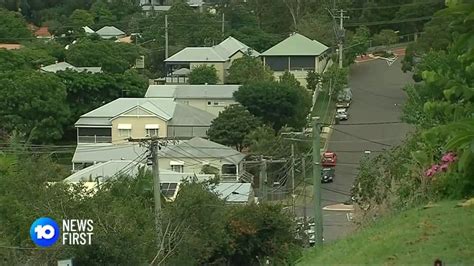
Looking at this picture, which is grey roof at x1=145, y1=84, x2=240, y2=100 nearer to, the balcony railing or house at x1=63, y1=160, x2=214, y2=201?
the balcony railing

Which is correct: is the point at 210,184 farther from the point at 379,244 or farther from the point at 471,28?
the point at 471,28

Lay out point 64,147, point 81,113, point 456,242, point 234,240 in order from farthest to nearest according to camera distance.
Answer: point 81,113, point 64,147, point 234,240, point 456,242

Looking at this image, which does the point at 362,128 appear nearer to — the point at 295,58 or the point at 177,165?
the point at 295,58

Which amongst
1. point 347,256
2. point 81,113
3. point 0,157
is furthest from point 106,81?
point 347,256

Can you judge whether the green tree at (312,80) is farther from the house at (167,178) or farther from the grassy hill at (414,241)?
the grassy hill at (414,241)

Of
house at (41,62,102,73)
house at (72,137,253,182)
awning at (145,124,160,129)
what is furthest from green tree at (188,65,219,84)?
house at (72,137,253,182)

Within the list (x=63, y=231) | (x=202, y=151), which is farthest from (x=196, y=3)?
(x=63, y=231)
